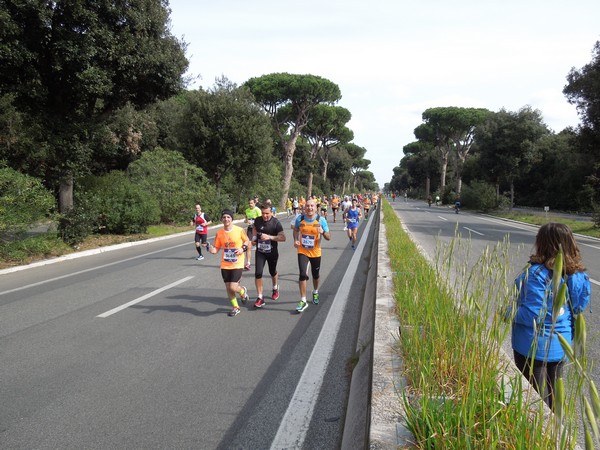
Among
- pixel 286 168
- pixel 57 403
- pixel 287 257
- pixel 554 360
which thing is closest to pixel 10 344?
pixel 57 403

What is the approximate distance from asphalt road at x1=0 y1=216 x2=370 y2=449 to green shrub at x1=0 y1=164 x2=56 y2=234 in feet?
6.99

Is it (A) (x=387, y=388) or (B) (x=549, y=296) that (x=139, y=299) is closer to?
(A) (x=387, y=388)

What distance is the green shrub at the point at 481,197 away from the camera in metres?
38.4

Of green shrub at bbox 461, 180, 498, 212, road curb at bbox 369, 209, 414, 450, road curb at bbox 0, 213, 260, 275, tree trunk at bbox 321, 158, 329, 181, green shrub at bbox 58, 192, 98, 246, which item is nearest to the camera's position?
road curb at bbox 369, 209, 414, 450

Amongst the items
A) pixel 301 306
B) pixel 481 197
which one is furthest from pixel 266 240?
pixel 481 197

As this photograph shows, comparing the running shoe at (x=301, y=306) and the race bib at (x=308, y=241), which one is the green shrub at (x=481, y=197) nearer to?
the race bib at (x=308, y=241)

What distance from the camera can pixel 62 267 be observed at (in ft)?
34.1

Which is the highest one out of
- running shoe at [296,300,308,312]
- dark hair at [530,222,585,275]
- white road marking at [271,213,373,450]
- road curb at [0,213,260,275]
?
dark hair at [530,222,585,275]

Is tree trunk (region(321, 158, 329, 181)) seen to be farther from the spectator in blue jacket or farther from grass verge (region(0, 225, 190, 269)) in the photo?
the spectator in blue jacket

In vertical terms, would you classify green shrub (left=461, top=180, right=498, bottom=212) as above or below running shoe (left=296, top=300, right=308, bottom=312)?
above

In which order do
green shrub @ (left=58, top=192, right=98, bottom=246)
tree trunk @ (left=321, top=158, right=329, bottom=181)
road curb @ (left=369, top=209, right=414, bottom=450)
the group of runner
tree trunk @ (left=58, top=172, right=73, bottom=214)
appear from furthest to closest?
1. tree trunk @ (left=321, top=158, right=329, bottom=181)
2. tree trunk @ (left=58, top=172, right=73, bottom=214)
3. green shrub @ (left=58, top=192, right=98, bottom=246)
4. the group of runner
5. road curb @ (left=369, top=209, right=414, bottom=450)

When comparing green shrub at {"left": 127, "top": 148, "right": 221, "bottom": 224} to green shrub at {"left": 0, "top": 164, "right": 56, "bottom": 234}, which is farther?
green shrub at {"left": 127, "top": 148, "right": 221, "bottom": 224}

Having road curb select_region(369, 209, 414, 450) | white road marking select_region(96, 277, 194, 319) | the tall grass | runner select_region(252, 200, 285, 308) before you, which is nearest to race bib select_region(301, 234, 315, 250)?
runner select_region(252, 200, 285, 308)

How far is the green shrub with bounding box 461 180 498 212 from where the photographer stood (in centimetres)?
3844
